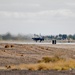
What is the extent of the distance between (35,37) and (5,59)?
118m

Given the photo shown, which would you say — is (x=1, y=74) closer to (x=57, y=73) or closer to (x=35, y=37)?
(x=57, y=73)

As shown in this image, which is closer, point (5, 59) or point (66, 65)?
point (66, 65)

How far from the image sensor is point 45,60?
2266 inches

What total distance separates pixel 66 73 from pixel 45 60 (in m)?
19.8

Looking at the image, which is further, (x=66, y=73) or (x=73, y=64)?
(x=73, y=64)

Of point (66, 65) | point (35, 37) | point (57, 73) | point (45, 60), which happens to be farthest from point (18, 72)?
point (35, 37)

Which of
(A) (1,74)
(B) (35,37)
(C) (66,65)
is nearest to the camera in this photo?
(A) (1,74)

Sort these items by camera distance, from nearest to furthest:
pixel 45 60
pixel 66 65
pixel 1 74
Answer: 1. pixel 1 74
2. pixel 66 65
3. pixel 45 60

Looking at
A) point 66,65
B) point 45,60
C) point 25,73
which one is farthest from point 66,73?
point 45,60

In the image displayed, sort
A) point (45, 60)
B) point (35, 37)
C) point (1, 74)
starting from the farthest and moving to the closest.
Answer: point (35, 37) → point (45, 60) → point (1, 74)

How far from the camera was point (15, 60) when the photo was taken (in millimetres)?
58562

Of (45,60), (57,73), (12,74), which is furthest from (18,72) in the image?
(45,60)

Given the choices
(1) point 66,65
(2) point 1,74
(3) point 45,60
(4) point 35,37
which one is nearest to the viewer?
(2) point 1,74

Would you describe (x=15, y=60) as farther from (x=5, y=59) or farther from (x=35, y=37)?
(x=35, y=37)
